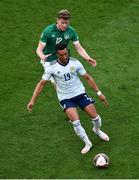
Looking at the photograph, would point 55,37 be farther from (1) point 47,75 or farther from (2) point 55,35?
(1) point 47,75

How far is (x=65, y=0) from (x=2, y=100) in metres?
6.31

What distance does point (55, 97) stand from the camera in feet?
47.6

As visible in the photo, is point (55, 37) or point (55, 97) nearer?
point (55, 37)

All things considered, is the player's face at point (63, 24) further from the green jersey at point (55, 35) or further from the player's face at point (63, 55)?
the player's face at point (63, 55)

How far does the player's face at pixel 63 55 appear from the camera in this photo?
1184cm

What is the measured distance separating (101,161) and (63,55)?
232 centimetres

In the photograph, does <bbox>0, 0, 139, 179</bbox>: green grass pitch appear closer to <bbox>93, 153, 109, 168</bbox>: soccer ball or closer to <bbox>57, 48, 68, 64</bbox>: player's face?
<bbox>93, 153, 109, 168</bbox>: soccer ball

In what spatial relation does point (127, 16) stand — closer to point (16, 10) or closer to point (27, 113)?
point (16, 10)

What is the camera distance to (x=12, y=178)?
11.5 m

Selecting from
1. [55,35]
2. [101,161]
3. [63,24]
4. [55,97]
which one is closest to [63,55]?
[63,24]

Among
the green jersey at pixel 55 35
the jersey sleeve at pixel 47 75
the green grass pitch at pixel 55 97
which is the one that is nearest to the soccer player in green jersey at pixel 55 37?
the green jersey at pixel 55 35

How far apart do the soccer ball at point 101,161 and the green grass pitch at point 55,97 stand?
0.43 ft

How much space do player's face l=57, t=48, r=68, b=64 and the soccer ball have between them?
2105 millimetres

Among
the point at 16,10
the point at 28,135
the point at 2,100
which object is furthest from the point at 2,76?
the point at 16,10
